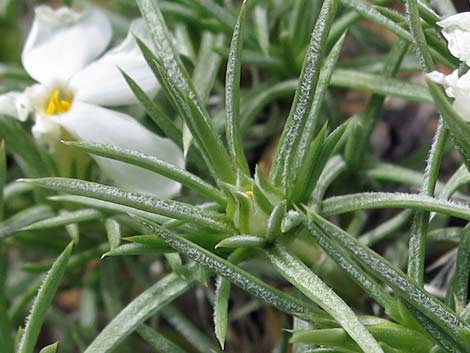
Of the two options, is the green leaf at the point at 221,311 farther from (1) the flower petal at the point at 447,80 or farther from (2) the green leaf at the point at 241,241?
(1) the flower petal at the point at 447,80

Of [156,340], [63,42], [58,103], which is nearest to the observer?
[156,340]

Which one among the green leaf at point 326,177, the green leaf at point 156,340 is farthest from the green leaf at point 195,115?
the green leaf at point 156,340

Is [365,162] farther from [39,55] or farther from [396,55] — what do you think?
[39,55]

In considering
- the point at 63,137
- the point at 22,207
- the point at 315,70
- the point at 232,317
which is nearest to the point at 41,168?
the point at 63,137

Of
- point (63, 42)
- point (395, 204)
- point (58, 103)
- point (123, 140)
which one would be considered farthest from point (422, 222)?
point (63, 42)

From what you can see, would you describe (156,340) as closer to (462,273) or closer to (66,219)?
(66,219)
